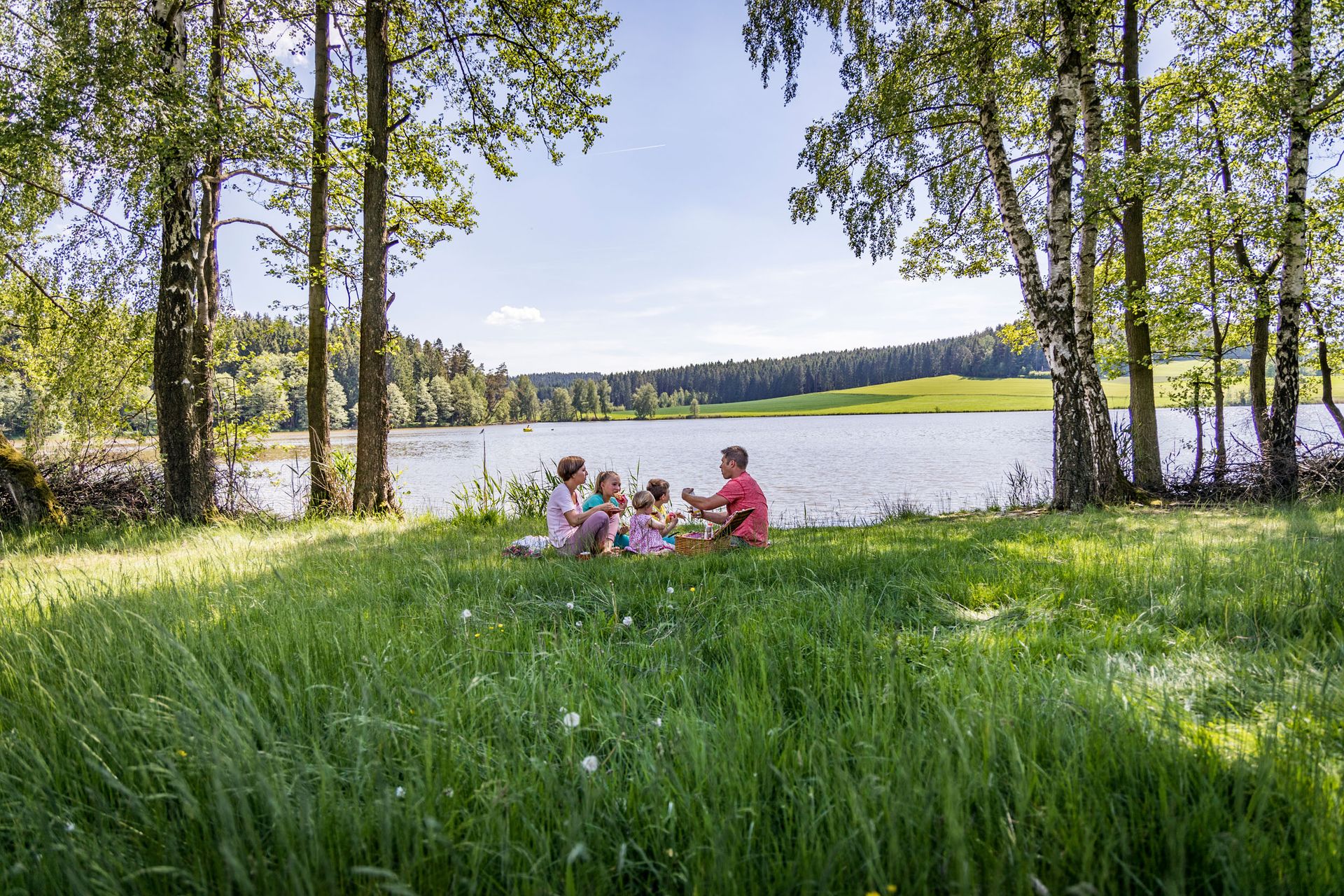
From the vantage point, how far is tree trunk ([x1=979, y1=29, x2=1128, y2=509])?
28.6ft

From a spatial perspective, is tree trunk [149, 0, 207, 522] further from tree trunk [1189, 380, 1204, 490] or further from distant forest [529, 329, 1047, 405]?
distant forest [529, 329, 1047, 405]

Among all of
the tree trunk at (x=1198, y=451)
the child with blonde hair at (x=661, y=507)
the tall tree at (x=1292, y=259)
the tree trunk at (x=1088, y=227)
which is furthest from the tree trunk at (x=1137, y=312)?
the child with blonde hair at (x=661, y=507)

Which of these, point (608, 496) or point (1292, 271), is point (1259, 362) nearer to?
point (1292, 271)

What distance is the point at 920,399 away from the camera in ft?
337

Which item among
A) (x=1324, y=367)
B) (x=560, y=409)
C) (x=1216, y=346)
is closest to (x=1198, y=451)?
(x=1216, y=346)

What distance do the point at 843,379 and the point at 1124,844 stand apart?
134 m

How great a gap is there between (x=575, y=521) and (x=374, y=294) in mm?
6456

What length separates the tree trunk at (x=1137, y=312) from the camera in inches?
411

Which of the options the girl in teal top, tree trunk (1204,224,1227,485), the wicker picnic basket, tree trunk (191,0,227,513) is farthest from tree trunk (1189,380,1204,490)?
tree trunk (191,0,227,513)

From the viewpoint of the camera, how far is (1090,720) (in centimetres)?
163

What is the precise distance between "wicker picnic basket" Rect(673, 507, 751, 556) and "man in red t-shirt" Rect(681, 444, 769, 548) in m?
0.06

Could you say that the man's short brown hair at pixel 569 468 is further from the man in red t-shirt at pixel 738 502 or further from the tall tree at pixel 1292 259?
the tall tree at pixel 1292 259

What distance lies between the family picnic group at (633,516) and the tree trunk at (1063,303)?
18.5 ft

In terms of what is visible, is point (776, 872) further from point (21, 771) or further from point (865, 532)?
point (865, 532)
